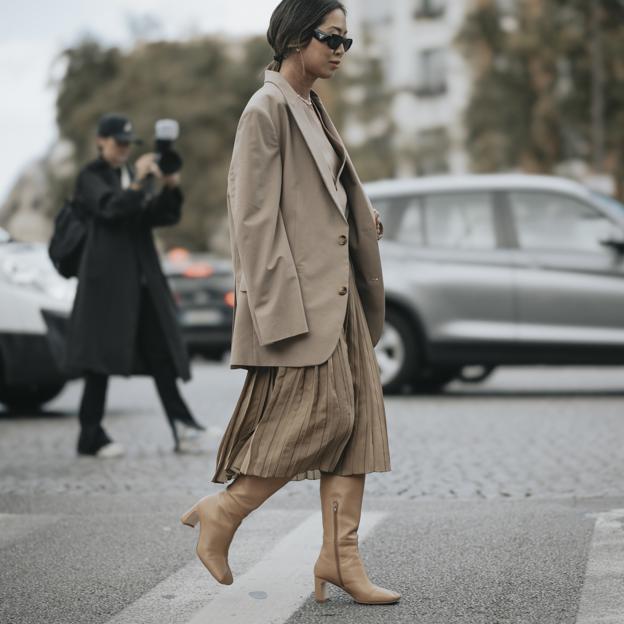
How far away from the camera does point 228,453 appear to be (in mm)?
4480

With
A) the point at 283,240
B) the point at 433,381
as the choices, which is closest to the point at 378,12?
the point at 433,381

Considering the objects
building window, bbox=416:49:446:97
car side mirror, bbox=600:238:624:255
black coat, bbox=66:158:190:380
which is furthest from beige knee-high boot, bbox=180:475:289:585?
building window, bbox=416:49:446:97

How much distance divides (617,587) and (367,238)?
4.29 feet

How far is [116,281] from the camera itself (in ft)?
27.2

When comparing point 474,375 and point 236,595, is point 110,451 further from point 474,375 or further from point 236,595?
point 474,375

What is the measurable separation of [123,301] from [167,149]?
0.87 meters

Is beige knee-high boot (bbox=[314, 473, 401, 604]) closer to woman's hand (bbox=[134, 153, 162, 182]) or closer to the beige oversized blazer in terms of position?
the beige oversized blazer

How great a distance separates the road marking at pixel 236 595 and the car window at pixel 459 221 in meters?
6.96

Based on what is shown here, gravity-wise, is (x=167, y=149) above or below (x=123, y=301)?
above

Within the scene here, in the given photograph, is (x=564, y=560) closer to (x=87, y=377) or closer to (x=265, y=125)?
(x=265, y=125)

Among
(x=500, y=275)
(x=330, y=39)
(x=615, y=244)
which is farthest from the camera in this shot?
(x=500, y=275)

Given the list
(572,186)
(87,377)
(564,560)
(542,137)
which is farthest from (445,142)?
(564,560)

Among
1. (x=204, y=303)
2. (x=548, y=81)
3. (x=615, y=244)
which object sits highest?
(x=548, y=81)

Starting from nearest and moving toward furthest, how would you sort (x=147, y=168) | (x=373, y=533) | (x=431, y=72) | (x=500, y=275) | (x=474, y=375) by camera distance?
(x=373, y=533) → (x=147, y=168) → (x=500, y=275) → (x=474, y=375) → (x=431, y=72)
